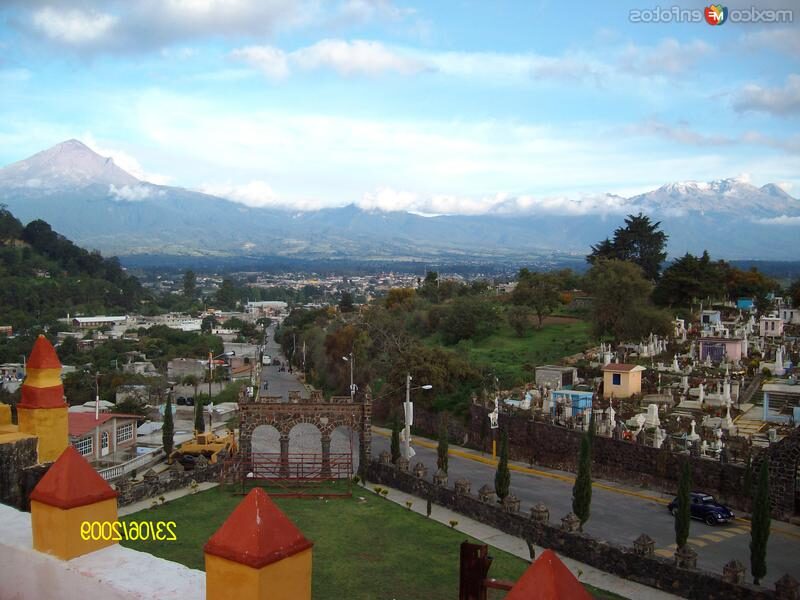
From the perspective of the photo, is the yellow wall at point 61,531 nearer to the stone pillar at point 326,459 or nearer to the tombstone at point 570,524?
the tombstone at point 570,524

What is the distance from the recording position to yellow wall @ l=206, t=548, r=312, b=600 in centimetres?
521

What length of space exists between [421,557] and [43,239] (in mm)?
84610

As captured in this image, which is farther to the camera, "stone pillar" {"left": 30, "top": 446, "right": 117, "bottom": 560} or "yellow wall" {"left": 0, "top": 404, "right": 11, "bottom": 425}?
"yellow wall" {"left": 0, "top": 404, "right": 11, "bottom": 425}

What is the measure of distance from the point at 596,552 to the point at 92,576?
10980 mm

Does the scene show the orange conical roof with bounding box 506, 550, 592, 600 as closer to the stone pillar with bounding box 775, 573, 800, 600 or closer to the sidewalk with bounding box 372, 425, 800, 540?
the stone pillar with bounding box 775, 573, 800, 600

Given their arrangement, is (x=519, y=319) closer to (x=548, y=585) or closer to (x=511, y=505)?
(x=511, y=505)

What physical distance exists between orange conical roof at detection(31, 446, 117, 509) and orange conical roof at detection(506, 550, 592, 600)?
150 inches

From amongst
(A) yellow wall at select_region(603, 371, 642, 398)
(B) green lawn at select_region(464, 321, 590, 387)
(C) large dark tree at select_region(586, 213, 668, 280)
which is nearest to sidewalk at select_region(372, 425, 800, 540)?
(A) yellow wall at select_region(603, 371, 642, 398)

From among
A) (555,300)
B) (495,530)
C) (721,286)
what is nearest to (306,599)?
(495,530)

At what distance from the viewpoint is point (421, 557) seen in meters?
14.8

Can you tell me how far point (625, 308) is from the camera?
37.9 meters

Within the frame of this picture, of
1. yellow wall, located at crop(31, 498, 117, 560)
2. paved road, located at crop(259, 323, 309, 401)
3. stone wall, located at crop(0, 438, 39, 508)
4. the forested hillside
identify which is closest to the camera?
yellow wall, located at crop(31, 498, 117, 560)

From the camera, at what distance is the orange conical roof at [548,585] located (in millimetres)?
5199

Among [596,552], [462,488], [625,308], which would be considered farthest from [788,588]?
[625,308]
